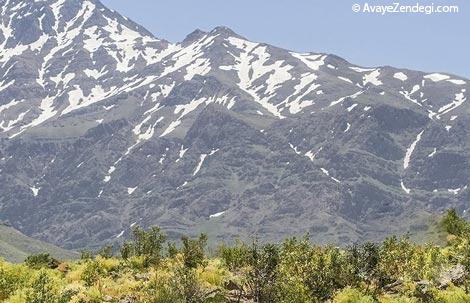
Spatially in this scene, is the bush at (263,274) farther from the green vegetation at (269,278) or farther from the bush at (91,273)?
the bush at (91,273)

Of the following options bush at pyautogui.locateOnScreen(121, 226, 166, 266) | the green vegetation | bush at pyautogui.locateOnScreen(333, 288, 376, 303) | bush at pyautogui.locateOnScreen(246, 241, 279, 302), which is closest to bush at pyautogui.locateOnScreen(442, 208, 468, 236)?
the green vegetation

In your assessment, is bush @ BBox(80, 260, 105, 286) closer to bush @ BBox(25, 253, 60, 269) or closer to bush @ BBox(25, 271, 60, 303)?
bush @ BBox(25, 253, 60, 269)

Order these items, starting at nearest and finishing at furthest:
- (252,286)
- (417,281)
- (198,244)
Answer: (252,286) < (417,281) < (198,244)

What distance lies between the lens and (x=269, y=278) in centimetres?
3466

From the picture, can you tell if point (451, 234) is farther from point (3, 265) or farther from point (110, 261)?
point (3, 265)

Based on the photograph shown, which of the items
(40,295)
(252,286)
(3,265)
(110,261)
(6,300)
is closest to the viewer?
(40,295)

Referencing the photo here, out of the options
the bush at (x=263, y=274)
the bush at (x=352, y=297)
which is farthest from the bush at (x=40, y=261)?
the bush at (x=352, y=297)

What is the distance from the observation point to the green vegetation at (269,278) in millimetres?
32625

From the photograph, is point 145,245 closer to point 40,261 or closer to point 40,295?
point 40,261

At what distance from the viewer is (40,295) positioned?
28.7 metres

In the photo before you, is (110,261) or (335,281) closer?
(335,281)

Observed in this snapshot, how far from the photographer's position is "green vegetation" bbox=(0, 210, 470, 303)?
Result: 32625 millimetres

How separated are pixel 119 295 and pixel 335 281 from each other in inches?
521

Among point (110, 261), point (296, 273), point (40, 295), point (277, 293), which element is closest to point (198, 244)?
point (110, 261)
